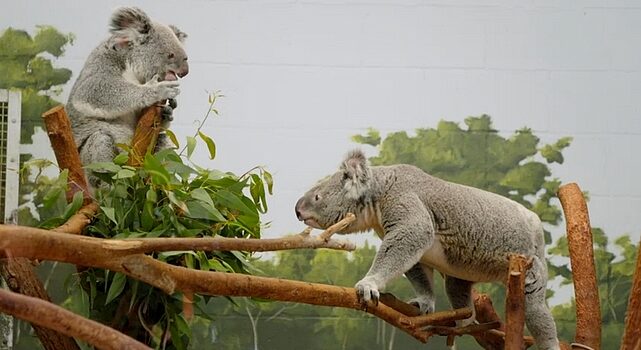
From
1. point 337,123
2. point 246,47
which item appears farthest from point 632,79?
point 246,47

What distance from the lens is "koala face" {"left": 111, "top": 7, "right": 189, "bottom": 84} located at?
4277 mm

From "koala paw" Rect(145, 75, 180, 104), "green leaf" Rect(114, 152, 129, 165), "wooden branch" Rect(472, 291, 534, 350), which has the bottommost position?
"wooden branch" Rect(472, 291, 534, 350)

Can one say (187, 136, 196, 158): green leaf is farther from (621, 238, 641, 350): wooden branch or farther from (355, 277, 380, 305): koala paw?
(621, 238, 641, 350): wooden branch

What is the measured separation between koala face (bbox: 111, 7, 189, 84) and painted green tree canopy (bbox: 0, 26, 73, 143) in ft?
2.73

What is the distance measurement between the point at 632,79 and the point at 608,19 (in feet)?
1.15

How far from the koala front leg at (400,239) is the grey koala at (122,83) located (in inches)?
41.5

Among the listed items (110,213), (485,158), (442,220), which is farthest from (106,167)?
(485,158)

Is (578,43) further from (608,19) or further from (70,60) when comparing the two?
(70,60)

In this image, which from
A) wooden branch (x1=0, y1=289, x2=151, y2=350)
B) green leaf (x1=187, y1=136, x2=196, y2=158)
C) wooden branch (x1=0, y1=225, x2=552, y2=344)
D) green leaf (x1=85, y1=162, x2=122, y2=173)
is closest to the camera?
wooden branch (x1=0, y1=289, x2=151, y2=350)

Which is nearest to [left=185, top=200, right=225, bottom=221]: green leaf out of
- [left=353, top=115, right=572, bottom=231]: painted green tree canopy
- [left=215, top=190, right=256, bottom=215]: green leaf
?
[left=215, top=190, right=256, bottom=215]: green leaf

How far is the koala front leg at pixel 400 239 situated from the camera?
360 cm

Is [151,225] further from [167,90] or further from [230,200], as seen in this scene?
[167,90]

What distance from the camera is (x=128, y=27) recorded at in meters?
4.32

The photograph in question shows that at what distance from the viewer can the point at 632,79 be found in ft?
17.2
